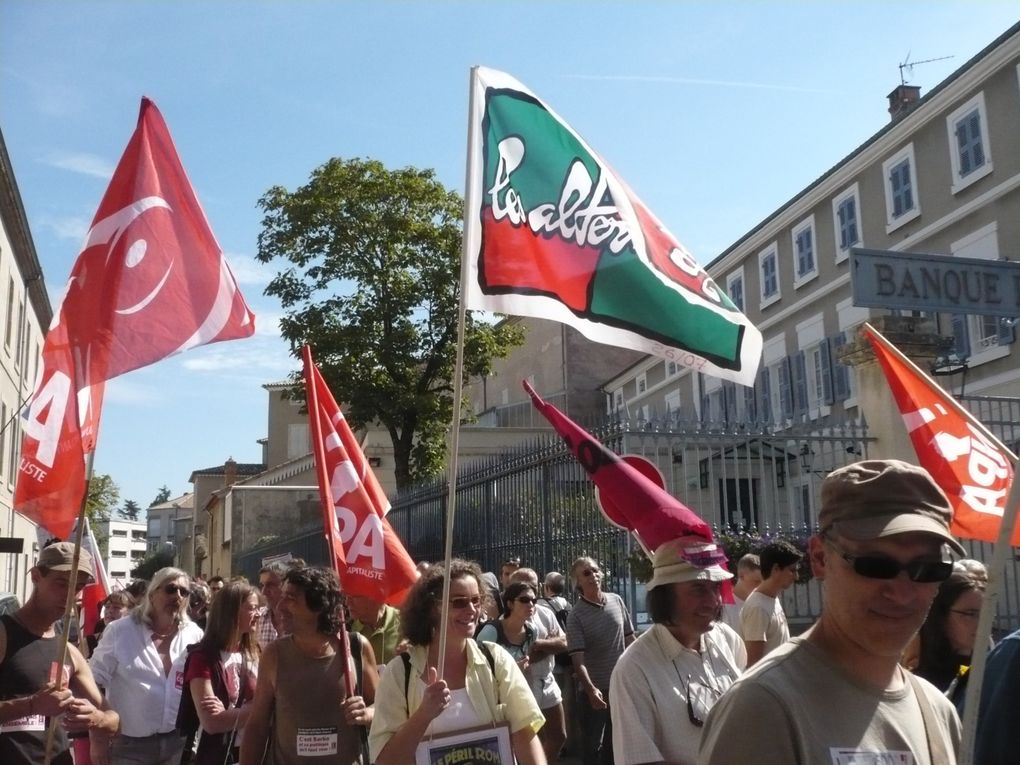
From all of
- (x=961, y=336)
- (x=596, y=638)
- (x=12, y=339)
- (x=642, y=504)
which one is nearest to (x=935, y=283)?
(x=596, y=638)

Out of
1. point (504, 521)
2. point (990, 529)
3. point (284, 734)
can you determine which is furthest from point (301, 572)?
point (504, 521)

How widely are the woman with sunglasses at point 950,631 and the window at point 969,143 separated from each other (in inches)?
802

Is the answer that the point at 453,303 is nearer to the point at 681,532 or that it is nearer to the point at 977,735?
the point at 681,532

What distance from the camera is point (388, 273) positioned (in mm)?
29234

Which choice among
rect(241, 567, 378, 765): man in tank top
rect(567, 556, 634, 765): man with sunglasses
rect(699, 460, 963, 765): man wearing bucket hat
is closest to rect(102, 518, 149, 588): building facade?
rect(567, 556, 634, 765): man with sunglasses

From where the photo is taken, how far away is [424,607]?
4.72 m

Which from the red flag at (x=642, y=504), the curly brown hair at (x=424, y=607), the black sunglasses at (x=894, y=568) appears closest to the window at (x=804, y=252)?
the red flag at (x=642, y=504)

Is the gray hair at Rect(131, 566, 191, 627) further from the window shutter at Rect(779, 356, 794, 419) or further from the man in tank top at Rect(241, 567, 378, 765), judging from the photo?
the window shutter at Rect(779, 356, 794, 419)

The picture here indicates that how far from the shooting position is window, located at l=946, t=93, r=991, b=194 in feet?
74.0

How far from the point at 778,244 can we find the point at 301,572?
90.7 feet

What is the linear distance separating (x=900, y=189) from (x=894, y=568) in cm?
2510

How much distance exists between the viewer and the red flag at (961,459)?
5.59 metres

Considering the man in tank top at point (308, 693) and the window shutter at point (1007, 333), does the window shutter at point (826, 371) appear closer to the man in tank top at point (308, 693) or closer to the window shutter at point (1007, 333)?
the window shutter at point (1007, 333)

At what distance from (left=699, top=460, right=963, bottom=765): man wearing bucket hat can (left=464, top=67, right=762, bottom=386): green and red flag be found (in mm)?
2574
